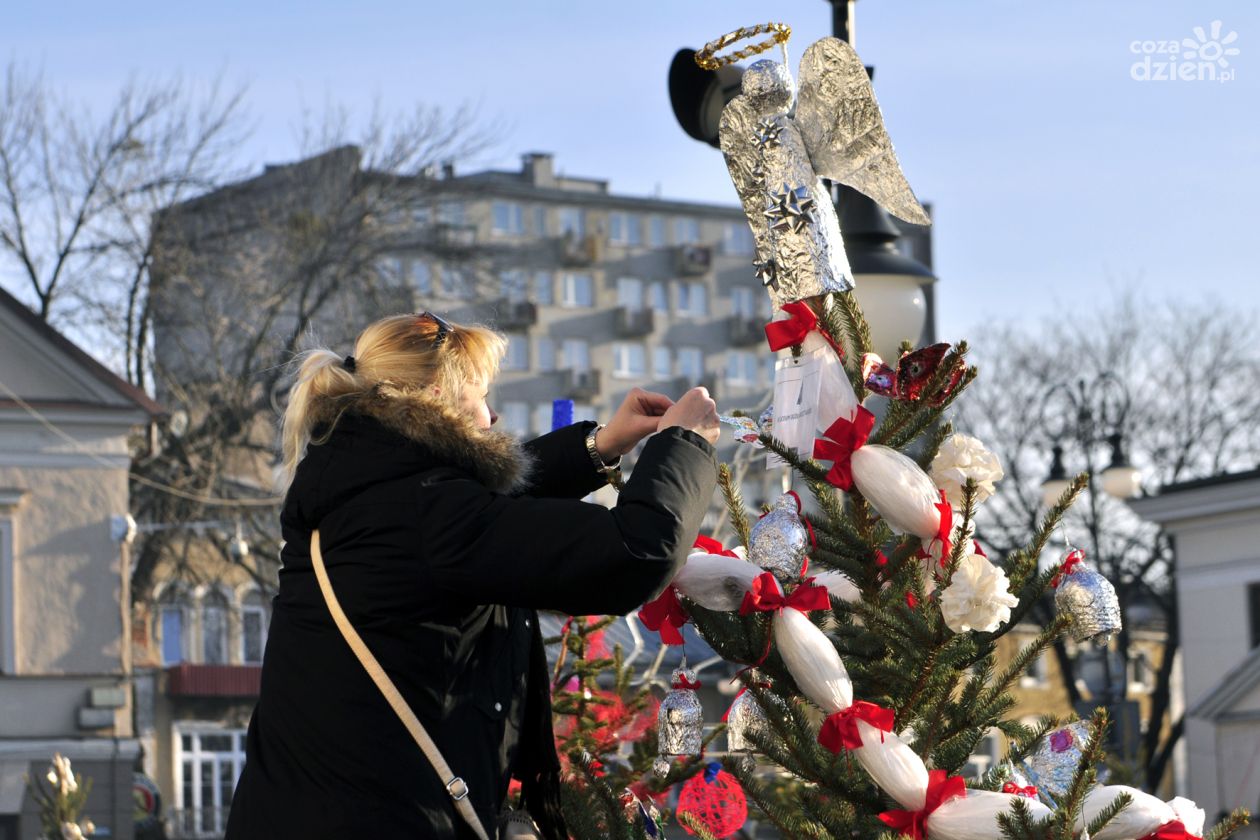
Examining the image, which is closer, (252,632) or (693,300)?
(252,632)

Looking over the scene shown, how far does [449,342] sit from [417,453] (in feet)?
0.96

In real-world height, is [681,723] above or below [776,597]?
below

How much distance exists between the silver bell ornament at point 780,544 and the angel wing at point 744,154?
0.68 m

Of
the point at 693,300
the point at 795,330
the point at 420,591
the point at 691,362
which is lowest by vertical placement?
the point at 420,591

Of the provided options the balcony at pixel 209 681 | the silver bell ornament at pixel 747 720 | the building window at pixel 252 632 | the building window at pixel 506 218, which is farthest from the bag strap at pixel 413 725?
the building window at pixel 506 218

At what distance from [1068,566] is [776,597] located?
0.73 meters

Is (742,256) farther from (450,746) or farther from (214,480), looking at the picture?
(450,746)

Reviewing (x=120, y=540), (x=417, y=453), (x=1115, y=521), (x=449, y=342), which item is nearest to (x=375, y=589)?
(x=417, y=453)

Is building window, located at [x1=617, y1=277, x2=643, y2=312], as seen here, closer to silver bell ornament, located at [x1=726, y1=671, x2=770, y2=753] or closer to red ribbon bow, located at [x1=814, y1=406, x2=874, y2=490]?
silver bell ornament, located at [x1=726, y1=671, x2=770, y2=753]

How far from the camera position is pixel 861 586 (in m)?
4.43

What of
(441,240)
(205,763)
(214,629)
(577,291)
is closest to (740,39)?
(441,240)

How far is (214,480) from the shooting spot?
1205 inches

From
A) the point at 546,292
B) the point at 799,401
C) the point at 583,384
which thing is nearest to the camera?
the point at 799,401

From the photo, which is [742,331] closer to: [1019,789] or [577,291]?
[577,291]
